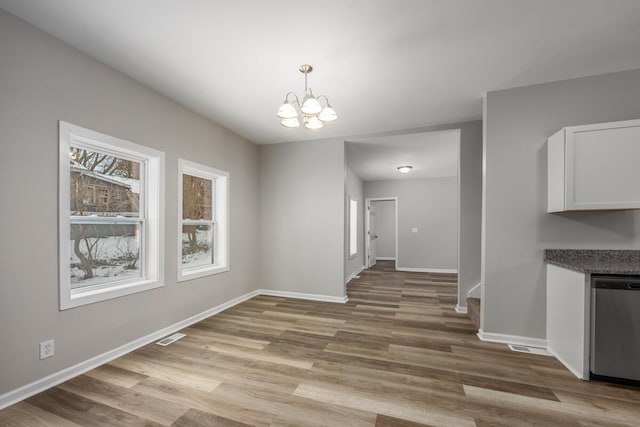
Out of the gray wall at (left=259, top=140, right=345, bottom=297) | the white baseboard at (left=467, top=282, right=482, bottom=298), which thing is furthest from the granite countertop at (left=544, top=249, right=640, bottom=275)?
the gray wall at (left=259, top=140, right=345, bottom=297)

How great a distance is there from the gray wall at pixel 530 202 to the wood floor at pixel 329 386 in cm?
55

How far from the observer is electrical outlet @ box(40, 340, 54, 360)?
2037 mm

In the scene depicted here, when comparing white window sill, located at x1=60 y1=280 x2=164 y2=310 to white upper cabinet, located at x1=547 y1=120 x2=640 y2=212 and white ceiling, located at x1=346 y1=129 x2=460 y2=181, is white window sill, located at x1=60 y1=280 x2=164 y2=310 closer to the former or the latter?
white ceiling, located at x1=346 y1=129 x2=460 y2=181

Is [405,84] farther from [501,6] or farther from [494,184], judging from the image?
[494,184]

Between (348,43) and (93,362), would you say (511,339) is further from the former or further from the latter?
(93,362)

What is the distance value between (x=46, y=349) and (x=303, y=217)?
333cm

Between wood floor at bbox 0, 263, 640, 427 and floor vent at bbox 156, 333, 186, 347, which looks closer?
wood floor at bbox 0, 263, 640, 427

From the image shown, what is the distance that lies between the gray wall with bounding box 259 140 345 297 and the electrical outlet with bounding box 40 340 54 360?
3.01m

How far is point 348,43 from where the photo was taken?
7.19 feet

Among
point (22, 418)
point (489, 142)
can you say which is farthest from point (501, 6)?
point (22, 418)

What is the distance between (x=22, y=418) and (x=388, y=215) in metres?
9.84

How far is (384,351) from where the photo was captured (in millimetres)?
2697

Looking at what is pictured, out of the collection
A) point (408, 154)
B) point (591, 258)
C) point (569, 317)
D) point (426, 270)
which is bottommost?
point (426, 270)

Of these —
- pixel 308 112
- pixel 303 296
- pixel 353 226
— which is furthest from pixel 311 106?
pixel 353 226
